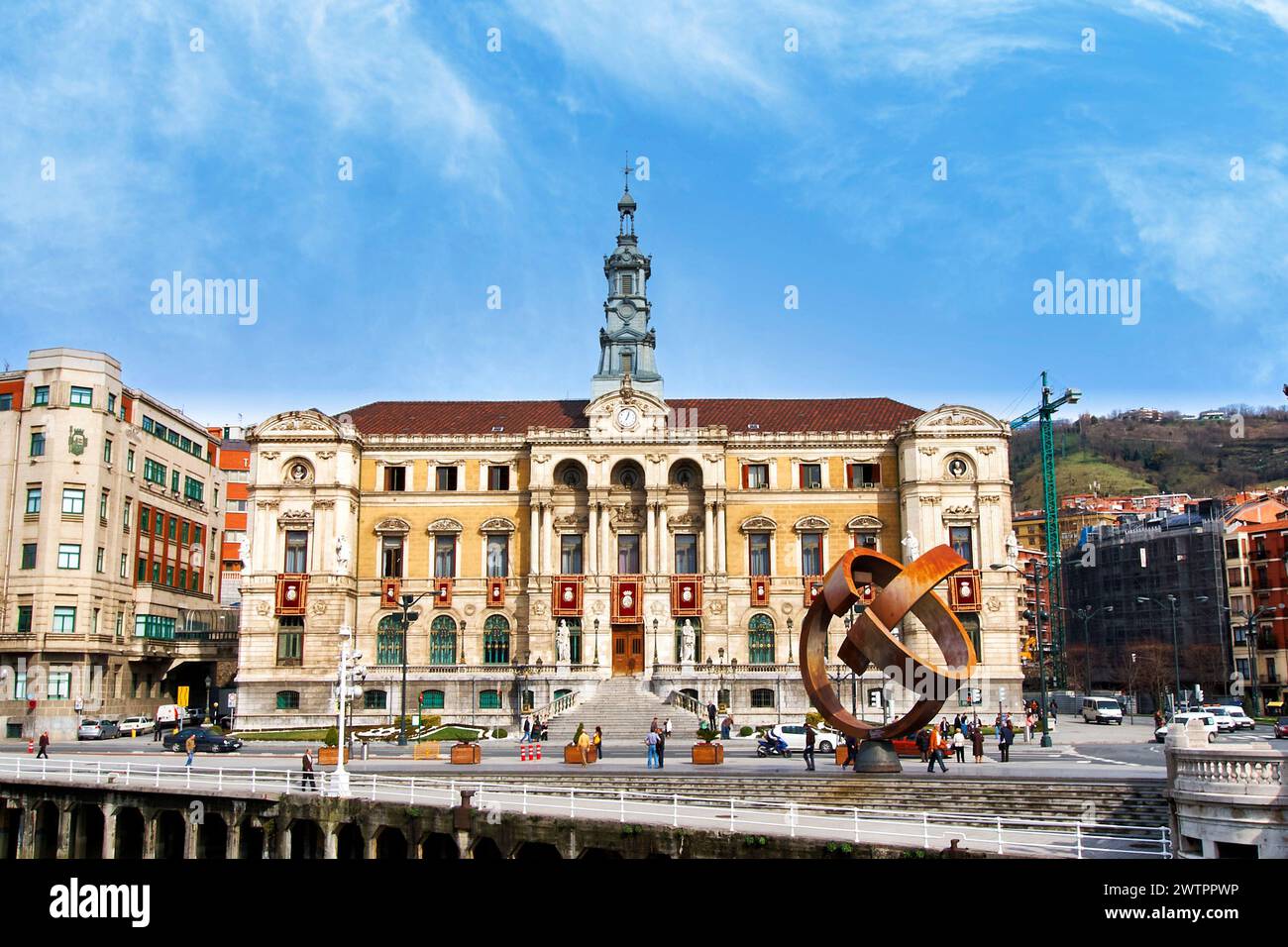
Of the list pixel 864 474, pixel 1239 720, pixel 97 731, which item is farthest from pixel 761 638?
pixel 97 731

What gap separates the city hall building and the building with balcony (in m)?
8.84

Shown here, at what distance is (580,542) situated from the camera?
79562 mm

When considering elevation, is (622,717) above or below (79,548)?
below

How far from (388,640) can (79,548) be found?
1911 cm

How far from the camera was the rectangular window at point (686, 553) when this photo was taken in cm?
7925

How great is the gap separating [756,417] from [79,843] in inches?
2078

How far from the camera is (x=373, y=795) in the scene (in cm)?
3634

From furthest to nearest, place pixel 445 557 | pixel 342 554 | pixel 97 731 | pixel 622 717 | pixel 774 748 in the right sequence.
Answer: pixel 445 557 < pixel 342 554 < pixel 97 731 < pixel 622 717 < pixel 774 748

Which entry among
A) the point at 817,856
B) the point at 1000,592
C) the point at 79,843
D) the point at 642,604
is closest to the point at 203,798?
the point at 79,843

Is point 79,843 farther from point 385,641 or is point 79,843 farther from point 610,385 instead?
point 610,385

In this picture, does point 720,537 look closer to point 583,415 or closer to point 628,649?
point 628,649

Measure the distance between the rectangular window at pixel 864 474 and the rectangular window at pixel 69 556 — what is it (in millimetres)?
47467

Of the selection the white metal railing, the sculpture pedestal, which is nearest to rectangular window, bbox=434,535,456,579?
the white metal railing

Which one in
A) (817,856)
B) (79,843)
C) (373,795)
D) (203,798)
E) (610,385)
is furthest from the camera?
(610,385)
